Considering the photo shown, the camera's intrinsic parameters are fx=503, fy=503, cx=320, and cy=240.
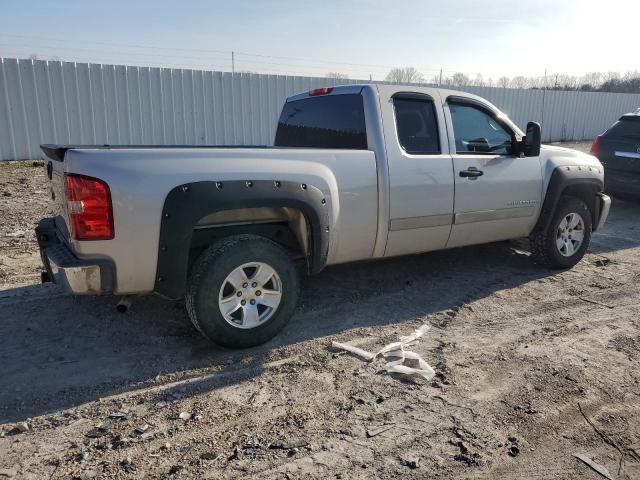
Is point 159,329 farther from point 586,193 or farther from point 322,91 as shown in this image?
point 586,193

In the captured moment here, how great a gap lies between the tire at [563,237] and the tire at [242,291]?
3208 millimetres

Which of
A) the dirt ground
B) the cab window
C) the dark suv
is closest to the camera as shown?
the dirt ground

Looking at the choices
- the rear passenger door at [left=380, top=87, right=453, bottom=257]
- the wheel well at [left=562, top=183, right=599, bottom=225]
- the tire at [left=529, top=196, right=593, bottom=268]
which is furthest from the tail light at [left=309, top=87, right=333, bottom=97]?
the wheel well at [left=562, top=183, right=599, bottom=225]

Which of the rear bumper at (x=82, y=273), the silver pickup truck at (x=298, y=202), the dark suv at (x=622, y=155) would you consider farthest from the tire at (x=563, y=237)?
the rear bumper at (x=82, y=273)

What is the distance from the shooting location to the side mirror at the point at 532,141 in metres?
5.00

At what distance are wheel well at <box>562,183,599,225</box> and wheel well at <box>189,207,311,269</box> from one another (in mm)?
3431

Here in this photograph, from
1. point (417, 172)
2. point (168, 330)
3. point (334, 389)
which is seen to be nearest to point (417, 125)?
point (417, 172)

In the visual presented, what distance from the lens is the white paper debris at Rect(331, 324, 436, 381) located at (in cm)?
342

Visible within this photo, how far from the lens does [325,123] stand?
4.84 m

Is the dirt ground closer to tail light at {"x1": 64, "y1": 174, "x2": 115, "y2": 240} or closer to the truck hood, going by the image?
tail light at {"x1": 64, "y1": 174, "x2": 115, "y2": 240}

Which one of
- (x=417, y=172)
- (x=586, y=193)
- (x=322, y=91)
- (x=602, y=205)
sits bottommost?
(x=602, y=205)

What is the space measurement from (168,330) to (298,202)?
4.95 feet

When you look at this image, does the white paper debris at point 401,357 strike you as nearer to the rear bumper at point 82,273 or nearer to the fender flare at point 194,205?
the fender flare at point 194,205

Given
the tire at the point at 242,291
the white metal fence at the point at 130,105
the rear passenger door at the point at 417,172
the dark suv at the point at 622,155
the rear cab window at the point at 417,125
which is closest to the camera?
the tire at the point at 242,291
